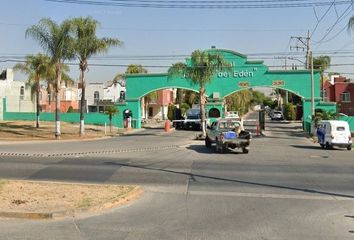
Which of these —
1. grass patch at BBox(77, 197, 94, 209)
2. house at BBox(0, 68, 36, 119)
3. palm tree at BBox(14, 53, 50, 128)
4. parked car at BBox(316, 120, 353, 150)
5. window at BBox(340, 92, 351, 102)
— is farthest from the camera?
window at BBox(340, 92, 351, 102)

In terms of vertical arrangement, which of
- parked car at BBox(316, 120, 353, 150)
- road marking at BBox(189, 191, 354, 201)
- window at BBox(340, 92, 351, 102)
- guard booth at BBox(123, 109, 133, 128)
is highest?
window at BBox(340, 92, 351, 102)

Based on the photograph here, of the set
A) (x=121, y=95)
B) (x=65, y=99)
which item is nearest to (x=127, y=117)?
(x=121, y=95)

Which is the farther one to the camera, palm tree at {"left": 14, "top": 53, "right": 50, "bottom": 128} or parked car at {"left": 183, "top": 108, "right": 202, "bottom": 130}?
parked car at {"left": 183, "top": 108, "right": 202, "bottom": 130}

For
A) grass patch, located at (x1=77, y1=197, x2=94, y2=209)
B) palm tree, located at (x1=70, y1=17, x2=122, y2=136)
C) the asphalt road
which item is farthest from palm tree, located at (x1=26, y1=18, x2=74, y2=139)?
grass patch, located at (x1=77, y1=197, x2=94, y2=209)

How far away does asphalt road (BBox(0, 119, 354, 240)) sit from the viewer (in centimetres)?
851

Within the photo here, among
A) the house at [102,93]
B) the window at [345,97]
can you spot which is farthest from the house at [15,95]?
the window at [345,97]

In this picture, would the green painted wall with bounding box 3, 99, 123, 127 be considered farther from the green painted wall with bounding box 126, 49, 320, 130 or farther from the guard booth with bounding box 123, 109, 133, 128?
the green painted wall with bounding box 126, 49, 320, 130

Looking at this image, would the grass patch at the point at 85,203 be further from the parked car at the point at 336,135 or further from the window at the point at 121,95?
the window at the point at 121,95

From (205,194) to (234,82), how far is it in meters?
42.5

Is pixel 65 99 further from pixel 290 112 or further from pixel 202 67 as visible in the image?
pixel 202 67

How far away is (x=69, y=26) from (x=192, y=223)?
31100mm

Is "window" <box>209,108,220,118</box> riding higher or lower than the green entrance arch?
lower

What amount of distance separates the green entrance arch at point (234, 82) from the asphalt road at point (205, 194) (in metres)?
29.3

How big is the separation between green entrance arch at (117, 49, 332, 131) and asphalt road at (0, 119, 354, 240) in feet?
96.2
